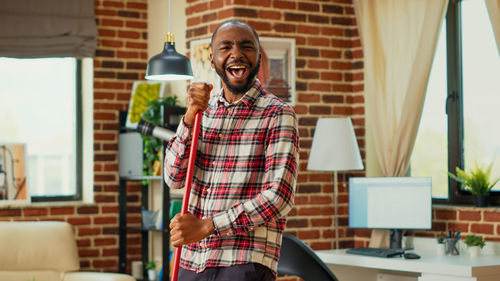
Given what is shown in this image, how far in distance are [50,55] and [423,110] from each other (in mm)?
2564

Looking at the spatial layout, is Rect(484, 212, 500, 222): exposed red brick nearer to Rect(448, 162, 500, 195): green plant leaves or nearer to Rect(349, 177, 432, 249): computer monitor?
Rect(448, 162, 500, 195): green plant leaves

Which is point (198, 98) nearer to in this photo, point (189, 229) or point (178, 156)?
point (178, 156)

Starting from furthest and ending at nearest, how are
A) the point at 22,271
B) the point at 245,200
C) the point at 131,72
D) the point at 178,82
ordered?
1. the point at 131,72
2. the point at 178,82
3. the point at 22,271
4. the point at 245,200

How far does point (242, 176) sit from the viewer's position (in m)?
1.72

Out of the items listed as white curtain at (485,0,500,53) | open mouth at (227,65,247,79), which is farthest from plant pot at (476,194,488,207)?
open mouth at (227,65,247,79)

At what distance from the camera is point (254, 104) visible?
5.84 ft

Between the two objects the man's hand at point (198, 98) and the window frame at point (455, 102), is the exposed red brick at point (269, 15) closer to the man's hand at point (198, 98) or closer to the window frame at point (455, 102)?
the window frame at point (455, 102)

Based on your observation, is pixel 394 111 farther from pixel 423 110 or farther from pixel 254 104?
pixel 254 104

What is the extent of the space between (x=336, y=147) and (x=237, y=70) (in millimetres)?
2859

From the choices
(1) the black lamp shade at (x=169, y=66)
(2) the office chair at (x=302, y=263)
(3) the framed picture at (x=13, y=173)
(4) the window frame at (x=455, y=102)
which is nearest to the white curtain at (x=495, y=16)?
(4) the window frame at (x=455, y=102)

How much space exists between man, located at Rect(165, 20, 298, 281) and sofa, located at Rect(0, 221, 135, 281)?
9.69 feet

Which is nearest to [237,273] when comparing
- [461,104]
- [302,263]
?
[302,263]

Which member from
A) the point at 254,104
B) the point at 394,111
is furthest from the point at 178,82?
the point at 254,104

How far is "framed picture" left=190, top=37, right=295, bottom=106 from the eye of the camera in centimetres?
467
